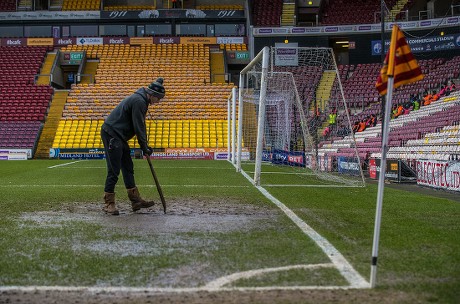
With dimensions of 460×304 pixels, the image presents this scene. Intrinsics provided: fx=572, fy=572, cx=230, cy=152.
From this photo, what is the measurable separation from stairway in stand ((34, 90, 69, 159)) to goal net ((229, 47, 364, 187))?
15.3 metres

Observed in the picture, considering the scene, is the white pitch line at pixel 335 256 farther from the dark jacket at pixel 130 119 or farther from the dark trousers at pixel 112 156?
the dark trousers at pixel 112 156

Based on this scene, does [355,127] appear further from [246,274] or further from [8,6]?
[8,6]

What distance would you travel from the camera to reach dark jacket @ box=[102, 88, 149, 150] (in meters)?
7.48

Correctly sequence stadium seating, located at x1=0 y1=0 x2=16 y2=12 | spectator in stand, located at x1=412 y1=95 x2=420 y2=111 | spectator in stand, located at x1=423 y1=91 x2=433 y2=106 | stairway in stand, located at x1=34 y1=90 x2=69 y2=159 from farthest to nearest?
stadium seating, located at x1=0 y1=0 x2=16 y2=12 < stairway in stand, located at x1=34 y1=90 x2=69 y2=159 < spectator in stand, located at x1=412 y1=95 x2=420 y2=111 < spectator in stand, located at x1=423 y1=91 x2=433 y2=106

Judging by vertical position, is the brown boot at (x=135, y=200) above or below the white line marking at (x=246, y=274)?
below

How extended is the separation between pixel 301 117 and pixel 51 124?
22898 millimetres

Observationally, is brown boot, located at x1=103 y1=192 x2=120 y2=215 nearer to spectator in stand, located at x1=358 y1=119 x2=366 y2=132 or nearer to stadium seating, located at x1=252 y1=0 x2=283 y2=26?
spectator in stand, located at x1=358 y1=119 x2=366 y2=132

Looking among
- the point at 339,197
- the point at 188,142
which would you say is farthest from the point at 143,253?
the point at 188,142

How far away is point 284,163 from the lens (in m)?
24.9

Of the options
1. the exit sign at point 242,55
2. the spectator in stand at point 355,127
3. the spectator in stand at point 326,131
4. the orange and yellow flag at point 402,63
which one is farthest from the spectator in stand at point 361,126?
the orange and yellow flag at point 402,63

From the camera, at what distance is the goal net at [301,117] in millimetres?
18203

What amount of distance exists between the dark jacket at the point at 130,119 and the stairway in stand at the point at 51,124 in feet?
99.6

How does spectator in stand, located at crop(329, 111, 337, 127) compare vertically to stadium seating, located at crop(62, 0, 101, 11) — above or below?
below

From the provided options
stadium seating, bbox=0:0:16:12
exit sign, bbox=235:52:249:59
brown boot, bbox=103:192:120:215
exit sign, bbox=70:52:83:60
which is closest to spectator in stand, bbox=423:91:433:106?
exit sign, bbox=235:52:249:59
